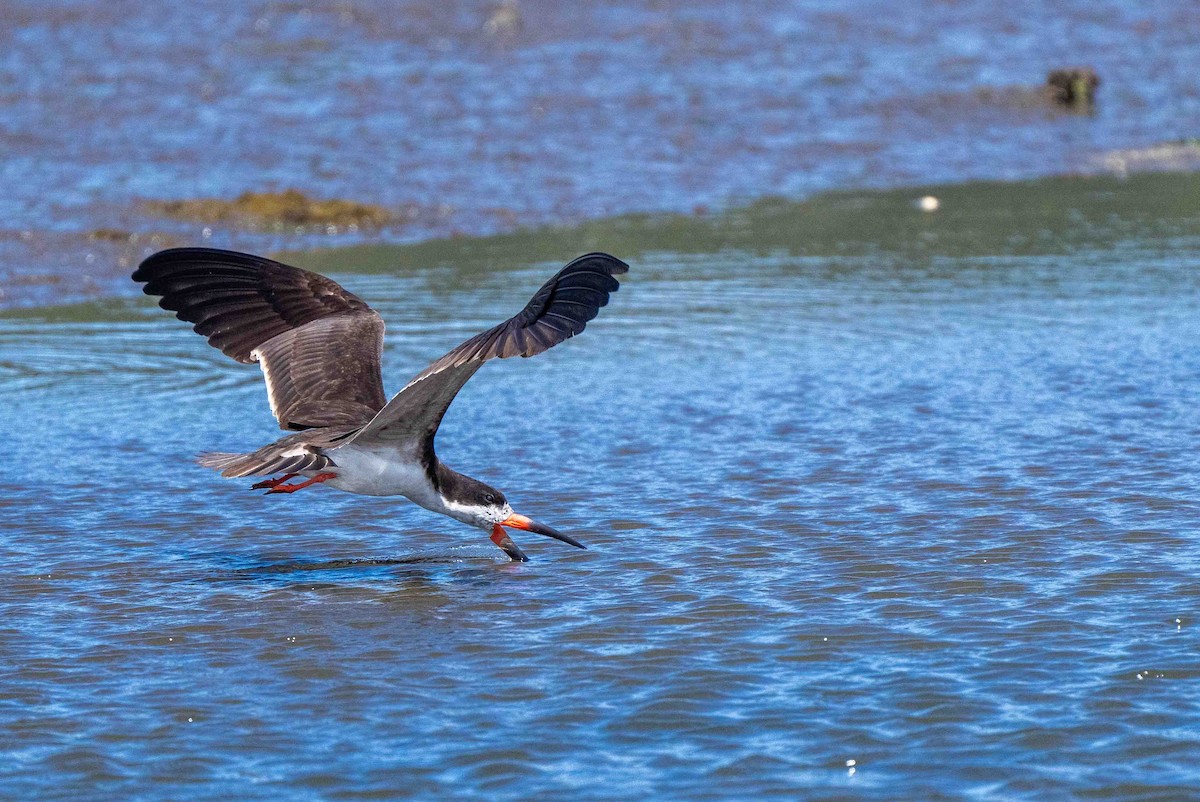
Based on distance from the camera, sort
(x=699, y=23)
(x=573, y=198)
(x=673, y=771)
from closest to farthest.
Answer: (x=673, y=771), (x=573, y=198), (x=699, y=23)

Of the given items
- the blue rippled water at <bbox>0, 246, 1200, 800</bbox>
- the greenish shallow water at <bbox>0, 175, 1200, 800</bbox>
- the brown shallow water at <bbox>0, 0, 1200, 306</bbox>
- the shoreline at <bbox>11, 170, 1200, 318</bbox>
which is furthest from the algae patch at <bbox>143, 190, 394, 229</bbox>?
the blue rippled water at <bbox>0, 246, 1200, 800</bbox>

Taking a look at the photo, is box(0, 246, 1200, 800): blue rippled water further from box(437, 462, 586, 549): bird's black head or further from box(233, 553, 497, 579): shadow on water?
box(437, 462, 586, 549): bird's black head

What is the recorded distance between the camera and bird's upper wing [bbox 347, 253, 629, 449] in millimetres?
5484

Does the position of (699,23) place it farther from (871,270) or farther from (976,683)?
(976,683)

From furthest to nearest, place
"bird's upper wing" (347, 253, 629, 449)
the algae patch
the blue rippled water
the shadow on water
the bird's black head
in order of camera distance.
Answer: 1. the algae patch
2. the shadow on water
3. the bird's black head
4. "bird's upper wing" (347, 253, 629, 449)
5. the blue rippled water

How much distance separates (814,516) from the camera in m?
7.41

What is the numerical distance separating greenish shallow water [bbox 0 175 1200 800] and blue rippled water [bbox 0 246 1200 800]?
2 centimetres

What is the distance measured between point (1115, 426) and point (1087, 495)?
126cm

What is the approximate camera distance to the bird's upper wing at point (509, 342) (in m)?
5.48

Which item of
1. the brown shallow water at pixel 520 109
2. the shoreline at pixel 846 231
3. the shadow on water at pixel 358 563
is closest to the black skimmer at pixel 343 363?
the shadow on water at pixel 358 563

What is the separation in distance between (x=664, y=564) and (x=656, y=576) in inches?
6.3

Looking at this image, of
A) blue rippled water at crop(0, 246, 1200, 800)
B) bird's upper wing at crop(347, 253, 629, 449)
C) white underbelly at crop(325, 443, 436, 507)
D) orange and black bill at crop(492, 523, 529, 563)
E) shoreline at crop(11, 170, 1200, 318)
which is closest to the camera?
blue rippled water at crop(0, 246, 1200, 800)

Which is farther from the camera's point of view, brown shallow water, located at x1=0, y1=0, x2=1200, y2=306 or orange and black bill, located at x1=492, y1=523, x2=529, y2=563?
brown shallow water, located at x1=0, y1=0, x2=1200, y2=306

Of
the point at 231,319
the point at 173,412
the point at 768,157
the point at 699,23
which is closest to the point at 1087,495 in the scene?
the point at 231,319
